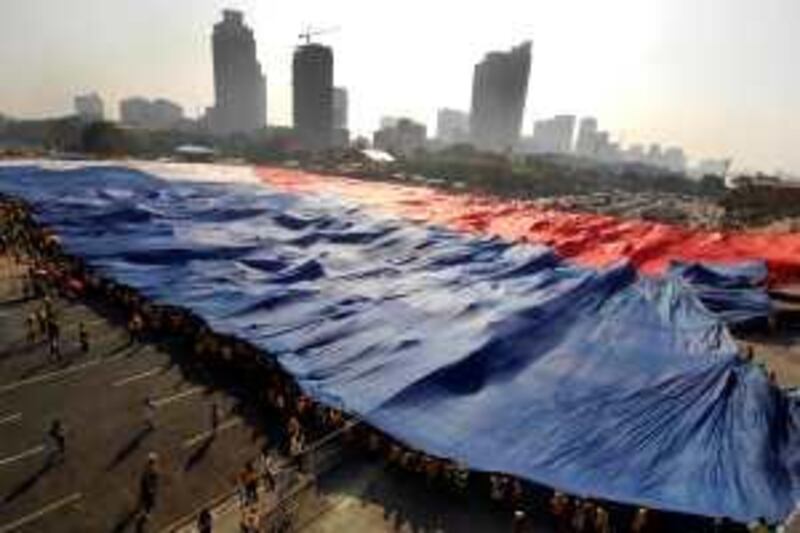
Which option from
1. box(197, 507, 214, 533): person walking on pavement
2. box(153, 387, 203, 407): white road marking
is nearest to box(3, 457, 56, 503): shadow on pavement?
box(153, 387, 203, 407): white road marking

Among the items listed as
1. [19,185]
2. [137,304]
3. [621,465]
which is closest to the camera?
[621,465]

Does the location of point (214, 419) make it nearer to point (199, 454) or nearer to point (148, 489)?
point (199, 454)

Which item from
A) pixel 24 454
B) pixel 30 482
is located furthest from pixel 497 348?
pixel 24 454

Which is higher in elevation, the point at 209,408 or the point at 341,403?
the point at 341,403

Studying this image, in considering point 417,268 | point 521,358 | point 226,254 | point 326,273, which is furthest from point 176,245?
point 521,358

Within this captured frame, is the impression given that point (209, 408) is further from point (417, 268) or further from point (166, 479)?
point (417, 268)

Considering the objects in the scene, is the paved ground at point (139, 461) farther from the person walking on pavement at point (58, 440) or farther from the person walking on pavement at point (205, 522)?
the person walking on pavement at point (205, 522)

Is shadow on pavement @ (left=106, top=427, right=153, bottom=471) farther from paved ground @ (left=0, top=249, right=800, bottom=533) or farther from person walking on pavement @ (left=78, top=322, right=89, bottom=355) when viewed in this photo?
person walking on pavement @ (left=78, top=322, right=89, bottom=355)
